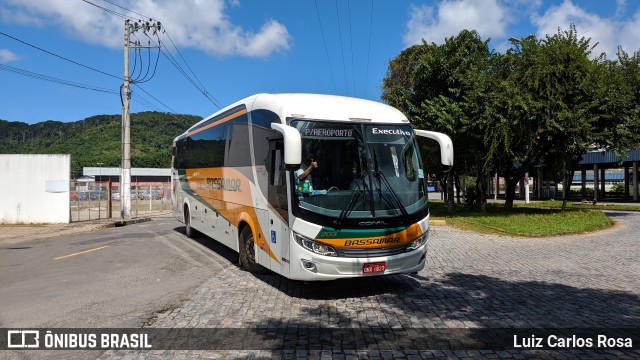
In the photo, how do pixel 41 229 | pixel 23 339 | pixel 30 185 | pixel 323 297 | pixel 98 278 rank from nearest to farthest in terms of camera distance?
pixel 23 339
pixel 323 297
pixel 98 278
pixel 41 229
pixel 30 185

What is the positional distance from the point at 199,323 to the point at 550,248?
35.3 feet

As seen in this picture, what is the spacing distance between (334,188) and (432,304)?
2.24m

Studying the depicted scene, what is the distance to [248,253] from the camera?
918 centimetres

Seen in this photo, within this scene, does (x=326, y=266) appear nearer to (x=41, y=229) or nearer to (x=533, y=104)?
(x=533, y=104)

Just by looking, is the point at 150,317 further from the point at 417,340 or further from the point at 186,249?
the point at 186,249

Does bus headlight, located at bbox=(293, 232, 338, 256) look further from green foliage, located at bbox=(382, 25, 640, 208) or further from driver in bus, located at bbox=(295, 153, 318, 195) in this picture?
green foliage, located at bbox=(382, 25, 640, 208)

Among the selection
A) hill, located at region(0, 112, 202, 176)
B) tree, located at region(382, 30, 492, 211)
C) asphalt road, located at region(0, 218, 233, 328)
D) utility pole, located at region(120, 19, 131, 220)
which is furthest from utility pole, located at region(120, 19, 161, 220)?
hill, located at region(0, 112, 202, 176)

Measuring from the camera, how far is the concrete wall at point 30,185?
2059cm

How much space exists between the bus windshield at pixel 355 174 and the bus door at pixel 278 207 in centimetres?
36

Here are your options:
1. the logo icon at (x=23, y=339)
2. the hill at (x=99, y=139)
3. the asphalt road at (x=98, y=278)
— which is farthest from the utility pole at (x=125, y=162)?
the hill at (x=99, y=139)

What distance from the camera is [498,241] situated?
48.3 feet

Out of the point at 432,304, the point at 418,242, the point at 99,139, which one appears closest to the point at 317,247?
the point at 418,242

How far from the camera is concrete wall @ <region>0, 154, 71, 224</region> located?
20.6 metres

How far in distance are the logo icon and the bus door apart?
10.9 ft
